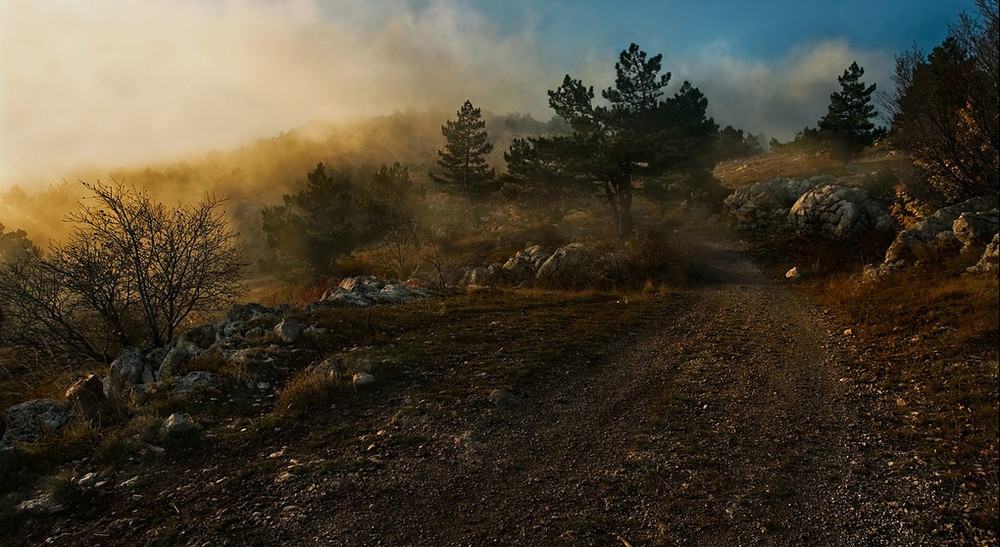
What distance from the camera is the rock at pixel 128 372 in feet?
36.2

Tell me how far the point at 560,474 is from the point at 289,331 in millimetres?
10269

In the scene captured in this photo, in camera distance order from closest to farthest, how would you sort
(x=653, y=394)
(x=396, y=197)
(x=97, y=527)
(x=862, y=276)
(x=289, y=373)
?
(x=97, y=527) < (x=653, y=394) < (x=289, y=373) < (x=862, y=276) < (x=396, y=197)

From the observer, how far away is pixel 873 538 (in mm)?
5070

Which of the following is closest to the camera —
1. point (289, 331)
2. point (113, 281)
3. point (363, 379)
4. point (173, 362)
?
point (363, 379)

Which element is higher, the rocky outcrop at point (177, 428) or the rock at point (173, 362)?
the rock at point (173, 362)

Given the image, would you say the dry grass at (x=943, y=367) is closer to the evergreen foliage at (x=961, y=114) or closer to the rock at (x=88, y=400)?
the evergreen foliage at (x=961, y=114)

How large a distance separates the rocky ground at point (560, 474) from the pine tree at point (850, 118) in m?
47.5

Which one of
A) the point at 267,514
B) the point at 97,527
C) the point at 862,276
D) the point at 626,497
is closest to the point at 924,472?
the point at 626,497

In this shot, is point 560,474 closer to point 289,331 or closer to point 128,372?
point 289,331

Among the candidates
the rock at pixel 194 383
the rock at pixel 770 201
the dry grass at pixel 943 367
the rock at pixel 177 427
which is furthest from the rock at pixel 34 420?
the rock at pixel 770 201

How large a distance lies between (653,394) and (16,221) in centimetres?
12259

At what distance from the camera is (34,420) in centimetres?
948

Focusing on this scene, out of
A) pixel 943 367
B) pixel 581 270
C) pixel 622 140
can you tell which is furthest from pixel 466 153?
pixel 943 367

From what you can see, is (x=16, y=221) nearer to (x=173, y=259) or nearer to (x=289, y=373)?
(x=173, y=259)
